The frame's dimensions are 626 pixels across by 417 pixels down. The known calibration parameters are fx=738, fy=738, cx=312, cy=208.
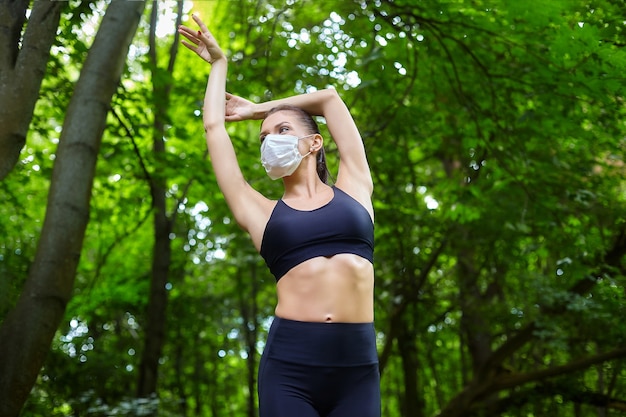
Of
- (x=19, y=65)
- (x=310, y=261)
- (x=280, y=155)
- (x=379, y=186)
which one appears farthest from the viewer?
(x=379, y=186)

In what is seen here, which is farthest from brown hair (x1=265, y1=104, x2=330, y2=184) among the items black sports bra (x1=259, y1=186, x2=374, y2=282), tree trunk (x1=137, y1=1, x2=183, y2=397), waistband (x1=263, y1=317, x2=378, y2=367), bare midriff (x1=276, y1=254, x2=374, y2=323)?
tree trunk (x1=137, y1=1, x2=183, y2=397)

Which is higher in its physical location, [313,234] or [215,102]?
[215,102]

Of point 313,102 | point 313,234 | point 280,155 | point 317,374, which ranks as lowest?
point 317,374

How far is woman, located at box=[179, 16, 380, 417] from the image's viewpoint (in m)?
2.12

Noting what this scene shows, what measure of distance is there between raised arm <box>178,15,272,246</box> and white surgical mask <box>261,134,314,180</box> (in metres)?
0.10

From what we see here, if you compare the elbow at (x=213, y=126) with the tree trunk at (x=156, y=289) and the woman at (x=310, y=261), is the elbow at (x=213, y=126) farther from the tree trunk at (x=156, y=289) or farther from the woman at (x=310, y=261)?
the tree trunk at (x=156, y=289)

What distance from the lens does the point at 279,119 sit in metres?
2.55

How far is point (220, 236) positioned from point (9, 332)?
25.3 feet

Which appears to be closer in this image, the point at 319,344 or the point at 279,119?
the point at 319,344

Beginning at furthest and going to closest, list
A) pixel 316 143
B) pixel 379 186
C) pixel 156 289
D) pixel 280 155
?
pixel 156 289
pixel 379 186
pixel 316 143
pixel 280 155

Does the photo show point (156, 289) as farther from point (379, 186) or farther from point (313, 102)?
point (313, 102)

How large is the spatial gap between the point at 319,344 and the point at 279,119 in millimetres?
826

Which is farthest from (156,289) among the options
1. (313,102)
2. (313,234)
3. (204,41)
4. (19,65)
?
(313,234)

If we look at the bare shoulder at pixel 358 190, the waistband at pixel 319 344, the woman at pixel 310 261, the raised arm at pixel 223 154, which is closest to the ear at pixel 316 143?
the woman at pixel 310 261
